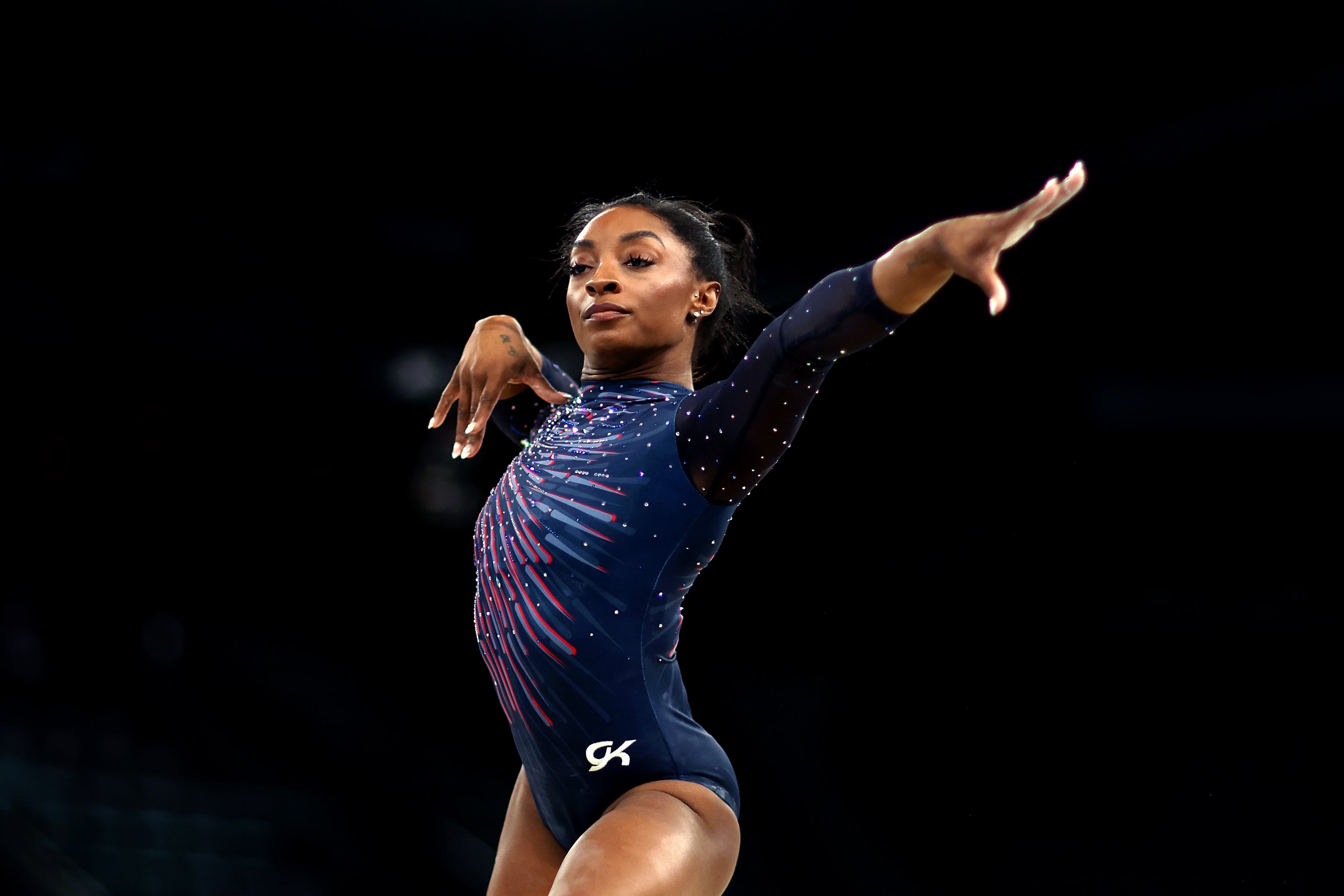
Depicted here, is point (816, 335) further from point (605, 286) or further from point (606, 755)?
point (606, 755)

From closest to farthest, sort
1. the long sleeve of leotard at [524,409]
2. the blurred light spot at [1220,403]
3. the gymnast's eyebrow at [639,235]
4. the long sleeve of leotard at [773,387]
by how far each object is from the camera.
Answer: the long sleeve of leotard at [773,387] < the gymnast's eyebrow at [639,235] < the long sleeve of leotard at [524,409] < the blurred light spot at [1220,403]

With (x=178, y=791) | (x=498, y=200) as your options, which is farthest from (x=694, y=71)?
(x=178, y=791)

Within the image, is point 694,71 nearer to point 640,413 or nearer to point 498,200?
point 498,200

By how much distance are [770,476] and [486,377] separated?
1314 mm

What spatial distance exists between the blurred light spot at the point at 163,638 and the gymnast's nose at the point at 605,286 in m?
2.32

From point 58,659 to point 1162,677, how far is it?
9.80ft

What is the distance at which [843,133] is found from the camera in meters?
2.54

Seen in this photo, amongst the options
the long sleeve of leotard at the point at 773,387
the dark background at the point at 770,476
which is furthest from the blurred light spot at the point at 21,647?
the long sleeve of leotard at the point at 773,387

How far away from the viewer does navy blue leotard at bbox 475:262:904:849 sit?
1137 millimetres

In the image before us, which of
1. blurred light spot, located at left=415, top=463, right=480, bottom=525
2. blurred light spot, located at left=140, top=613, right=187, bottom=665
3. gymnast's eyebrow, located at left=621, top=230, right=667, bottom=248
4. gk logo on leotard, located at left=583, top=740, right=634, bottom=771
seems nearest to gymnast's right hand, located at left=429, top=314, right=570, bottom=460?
gymnast's eyebrow, located at left=621, top=230, right=667, bottom=248

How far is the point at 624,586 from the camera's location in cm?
118

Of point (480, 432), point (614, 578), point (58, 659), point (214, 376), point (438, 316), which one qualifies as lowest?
point (58, 659)

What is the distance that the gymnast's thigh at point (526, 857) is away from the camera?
1.28 metres

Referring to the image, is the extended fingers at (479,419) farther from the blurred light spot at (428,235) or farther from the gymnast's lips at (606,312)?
the blurred light spot at (428,235)
